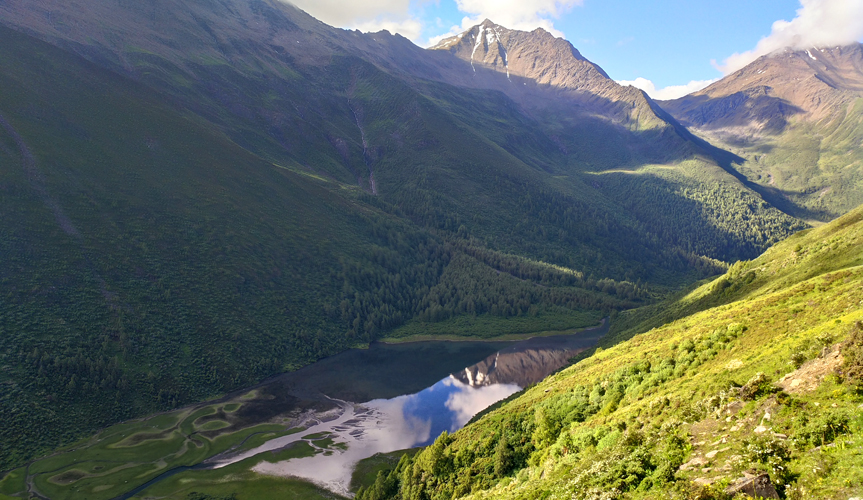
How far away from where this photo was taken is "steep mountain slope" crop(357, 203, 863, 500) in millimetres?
17938

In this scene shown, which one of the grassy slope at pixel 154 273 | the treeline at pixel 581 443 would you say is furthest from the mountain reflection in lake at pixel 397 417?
the treeline at pixel 581 443

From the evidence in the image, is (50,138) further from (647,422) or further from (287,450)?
(647,422)

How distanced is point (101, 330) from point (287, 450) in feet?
185

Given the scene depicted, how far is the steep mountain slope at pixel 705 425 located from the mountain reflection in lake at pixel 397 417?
116 feet

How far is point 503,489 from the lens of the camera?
113 ft

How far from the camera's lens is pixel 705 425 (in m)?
23.6

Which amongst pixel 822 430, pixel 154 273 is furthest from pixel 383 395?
pixel 822 430

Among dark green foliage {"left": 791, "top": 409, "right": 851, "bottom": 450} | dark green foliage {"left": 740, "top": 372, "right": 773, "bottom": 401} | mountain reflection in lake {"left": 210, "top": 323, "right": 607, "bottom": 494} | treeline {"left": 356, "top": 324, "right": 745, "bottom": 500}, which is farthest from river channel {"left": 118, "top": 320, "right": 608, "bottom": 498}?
dark green foliage {"left": 791, "top": 409, "right": 851, "bottom": 450}

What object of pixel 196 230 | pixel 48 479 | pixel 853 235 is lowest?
pixel 48 479

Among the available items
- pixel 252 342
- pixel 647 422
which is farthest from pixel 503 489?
pixel 252 342

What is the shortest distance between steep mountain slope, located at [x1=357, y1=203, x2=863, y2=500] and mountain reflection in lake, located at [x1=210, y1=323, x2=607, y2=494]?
35.3 m

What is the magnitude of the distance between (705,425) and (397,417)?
289 ft

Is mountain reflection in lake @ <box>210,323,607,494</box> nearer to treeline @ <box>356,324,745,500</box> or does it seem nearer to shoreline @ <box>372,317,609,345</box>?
shoreline @ <box>372,317,609,345</box>

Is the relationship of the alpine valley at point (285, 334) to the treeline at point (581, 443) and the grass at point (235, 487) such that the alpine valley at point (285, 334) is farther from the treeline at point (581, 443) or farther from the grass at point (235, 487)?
the grass at point (235, 487)
